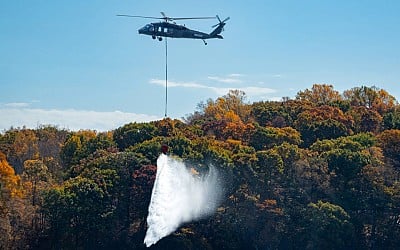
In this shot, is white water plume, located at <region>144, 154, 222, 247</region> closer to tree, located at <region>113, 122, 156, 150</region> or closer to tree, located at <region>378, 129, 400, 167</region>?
tree, located at <region>113, 122, 156, 150</region>

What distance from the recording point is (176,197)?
6241 centimetres

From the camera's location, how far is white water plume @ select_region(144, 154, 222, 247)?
61656 mm

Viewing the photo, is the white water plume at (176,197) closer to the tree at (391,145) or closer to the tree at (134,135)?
the tree at (134,135)

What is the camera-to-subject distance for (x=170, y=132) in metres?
78.6

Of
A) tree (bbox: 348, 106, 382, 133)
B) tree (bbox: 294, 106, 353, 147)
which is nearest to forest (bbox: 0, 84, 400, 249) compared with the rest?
tree (bbox: 294, 106, 353, 147)

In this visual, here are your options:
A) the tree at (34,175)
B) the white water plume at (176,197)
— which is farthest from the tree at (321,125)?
the tree at (34,175)

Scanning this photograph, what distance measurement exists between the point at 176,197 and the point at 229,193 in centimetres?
826

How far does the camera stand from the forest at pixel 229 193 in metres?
63.1

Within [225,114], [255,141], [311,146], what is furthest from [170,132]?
[225,114]

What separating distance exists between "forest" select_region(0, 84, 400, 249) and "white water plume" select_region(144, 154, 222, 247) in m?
0.98

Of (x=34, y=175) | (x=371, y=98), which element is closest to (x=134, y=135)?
(x=34, y=175)

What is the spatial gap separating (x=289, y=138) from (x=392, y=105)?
35.6 m

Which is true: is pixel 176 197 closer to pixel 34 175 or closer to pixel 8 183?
pixel 8 183

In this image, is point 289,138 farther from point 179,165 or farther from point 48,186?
point 48,186
